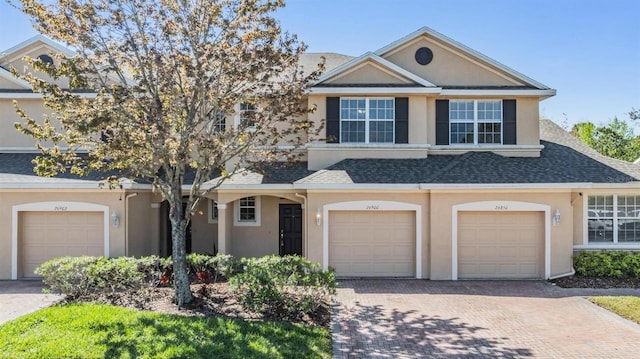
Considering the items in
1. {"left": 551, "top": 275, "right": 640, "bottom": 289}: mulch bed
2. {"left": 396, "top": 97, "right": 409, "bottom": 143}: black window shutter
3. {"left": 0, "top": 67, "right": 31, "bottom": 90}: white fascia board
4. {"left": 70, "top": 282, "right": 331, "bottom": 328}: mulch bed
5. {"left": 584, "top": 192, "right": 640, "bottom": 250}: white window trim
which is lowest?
{"left": 551, "top": 275, "right": 640, "bottom": 289}: mulch bed

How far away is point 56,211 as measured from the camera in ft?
44.8

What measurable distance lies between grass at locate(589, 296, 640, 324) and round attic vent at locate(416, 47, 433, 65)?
969 centimetres

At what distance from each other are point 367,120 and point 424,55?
11.8 ft

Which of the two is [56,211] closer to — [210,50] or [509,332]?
[210,50]

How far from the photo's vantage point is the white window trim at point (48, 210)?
44.1 feet

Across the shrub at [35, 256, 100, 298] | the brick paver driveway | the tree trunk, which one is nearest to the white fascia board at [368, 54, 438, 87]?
the brick paver driveway

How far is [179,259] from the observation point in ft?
33.3

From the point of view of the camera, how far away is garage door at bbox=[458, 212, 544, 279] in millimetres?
13570

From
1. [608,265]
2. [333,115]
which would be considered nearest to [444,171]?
[333,115]

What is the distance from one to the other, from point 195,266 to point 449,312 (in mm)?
7347

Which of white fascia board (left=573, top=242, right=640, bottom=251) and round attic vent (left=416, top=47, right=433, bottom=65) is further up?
round attic vent (left=416, top=47, right=433, bottom=65)

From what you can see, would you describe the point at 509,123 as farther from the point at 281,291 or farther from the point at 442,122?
the point at 281,291

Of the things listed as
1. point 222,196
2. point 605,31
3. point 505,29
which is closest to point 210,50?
point 222,196

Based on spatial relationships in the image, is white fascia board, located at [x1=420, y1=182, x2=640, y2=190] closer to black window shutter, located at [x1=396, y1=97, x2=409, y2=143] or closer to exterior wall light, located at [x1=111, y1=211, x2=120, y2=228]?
black window shutter, located at [x1=396, y1=97, x2=409, y2=143]
